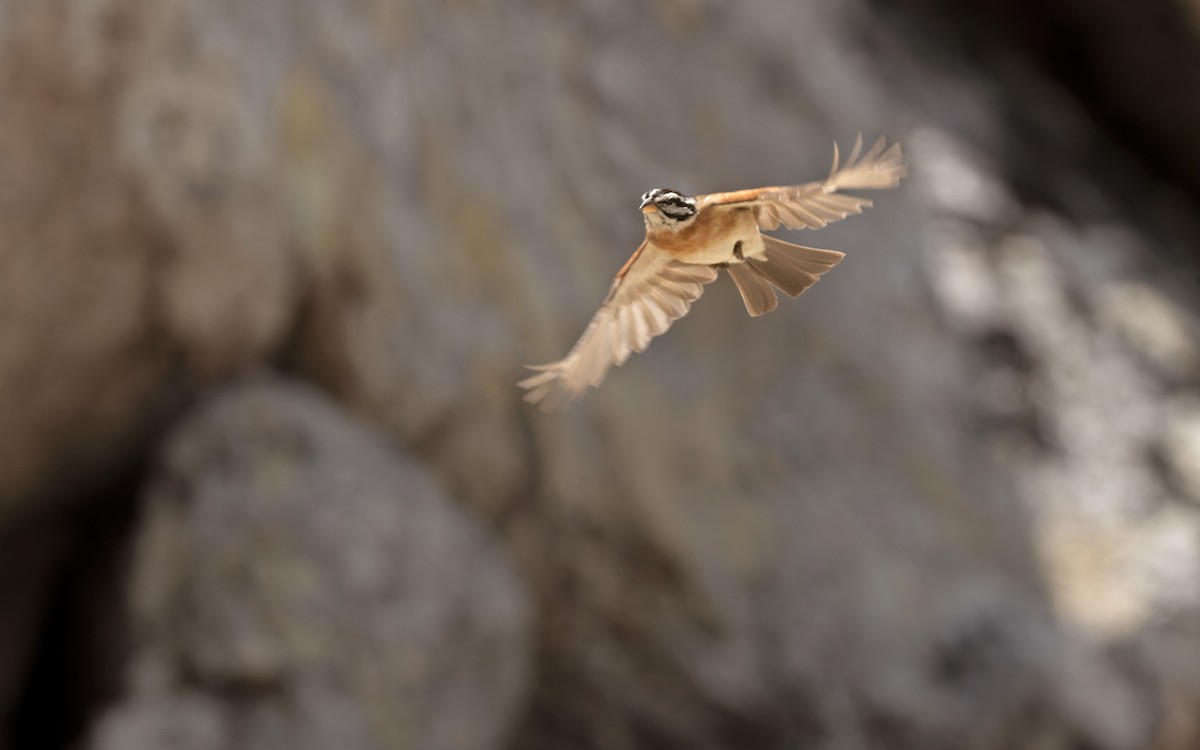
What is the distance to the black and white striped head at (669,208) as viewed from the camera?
46.4 inches

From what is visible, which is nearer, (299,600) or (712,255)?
(712,255)

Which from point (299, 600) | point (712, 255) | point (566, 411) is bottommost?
point (299, 600)

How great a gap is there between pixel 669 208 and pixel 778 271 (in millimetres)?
200

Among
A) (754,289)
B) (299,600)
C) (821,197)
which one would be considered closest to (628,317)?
(754,289)

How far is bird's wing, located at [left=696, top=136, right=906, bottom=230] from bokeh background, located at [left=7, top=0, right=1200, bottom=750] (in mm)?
1729

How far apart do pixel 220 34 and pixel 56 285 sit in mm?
566

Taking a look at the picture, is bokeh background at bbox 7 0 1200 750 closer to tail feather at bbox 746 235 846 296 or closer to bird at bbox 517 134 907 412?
bird at bbox 517 134 907 412

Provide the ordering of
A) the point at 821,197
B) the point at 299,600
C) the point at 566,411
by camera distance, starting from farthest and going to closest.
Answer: the point at 566,411 → the point at 299,600 → the point at 821,197

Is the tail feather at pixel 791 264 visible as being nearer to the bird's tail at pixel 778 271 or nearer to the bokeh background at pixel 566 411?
the bird's tail at pixel 778 271

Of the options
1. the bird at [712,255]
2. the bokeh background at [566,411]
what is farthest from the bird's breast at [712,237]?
the bokeh background at [566,411]

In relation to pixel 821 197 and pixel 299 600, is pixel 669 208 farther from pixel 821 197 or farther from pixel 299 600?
pixel 299 600

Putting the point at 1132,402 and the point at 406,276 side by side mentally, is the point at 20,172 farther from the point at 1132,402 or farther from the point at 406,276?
the point at 1132,402

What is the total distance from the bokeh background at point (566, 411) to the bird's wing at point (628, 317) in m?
1.49

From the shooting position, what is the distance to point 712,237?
3.99ft
